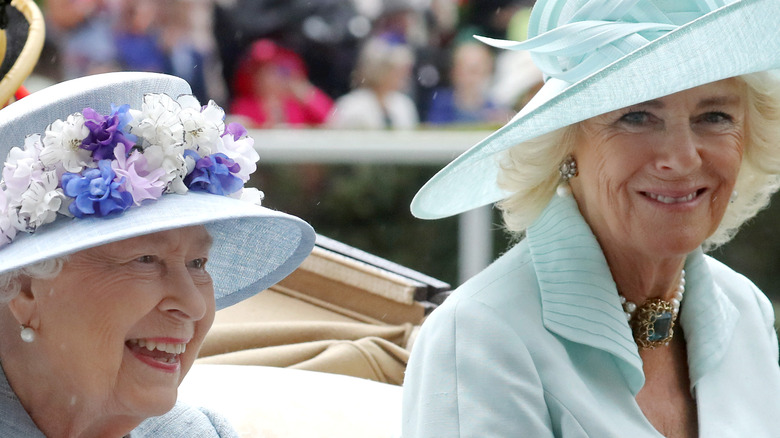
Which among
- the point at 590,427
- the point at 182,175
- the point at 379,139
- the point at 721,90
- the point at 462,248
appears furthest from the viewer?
the point at 379,139

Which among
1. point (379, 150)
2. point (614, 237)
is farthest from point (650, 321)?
point (379, 150)

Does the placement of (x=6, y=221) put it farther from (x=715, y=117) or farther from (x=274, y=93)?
(x=274, y=93)

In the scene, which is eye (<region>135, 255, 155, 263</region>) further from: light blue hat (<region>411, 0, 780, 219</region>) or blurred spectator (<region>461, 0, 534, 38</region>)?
blurred spectator (<region>461, 0, 534, 38</region>)

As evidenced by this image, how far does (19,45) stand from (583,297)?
5.98 feet

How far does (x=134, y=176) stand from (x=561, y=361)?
887 mm

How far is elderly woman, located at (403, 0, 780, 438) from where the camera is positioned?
6.53ft

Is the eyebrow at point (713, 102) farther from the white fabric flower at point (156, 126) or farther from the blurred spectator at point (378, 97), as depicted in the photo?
the blurred spectator at point (378, 97)

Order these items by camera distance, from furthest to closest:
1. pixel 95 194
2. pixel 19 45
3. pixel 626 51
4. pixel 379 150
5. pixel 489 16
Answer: pixel 489 16, pixel 379 150, pixel 19 45, pixel 626 51, pixel 95 194

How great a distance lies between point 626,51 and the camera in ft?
6.73

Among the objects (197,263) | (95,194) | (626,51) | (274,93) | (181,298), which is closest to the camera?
(95,194)

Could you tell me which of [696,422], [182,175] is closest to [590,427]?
[696,422]

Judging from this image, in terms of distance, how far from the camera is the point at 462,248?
4402 mm

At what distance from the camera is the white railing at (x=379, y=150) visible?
4383 millimetres

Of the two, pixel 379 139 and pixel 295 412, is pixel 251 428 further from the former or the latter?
pixel 379 139
